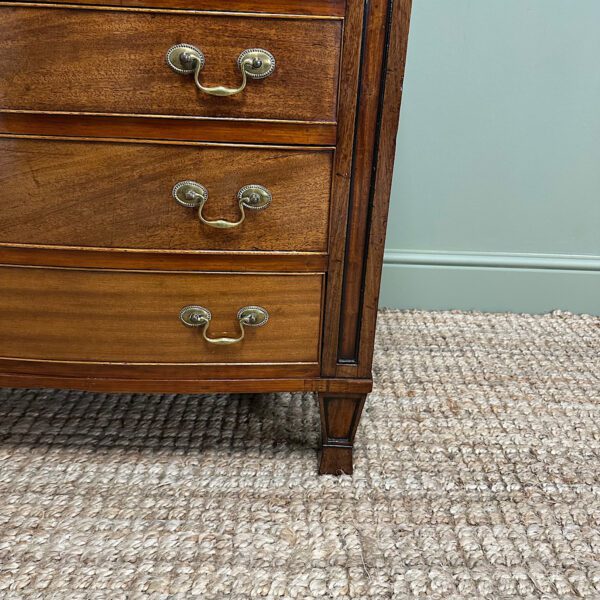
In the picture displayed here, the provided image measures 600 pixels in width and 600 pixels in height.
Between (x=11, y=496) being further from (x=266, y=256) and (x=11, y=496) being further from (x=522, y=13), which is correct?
(x=522, y=13)

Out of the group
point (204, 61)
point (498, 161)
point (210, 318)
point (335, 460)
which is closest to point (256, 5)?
point (204, 61)

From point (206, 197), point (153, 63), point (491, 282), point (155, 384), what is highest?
point (153, 63)

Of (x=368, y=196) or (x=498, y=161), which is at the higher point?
(x=368, y=196)

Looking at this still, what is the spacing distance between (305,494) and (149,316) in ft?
1.00

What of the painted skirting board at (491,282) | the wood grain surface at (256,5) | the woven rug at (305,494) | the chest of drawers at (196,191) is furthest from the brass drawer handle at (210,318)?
the painted skirting board at (491,282)

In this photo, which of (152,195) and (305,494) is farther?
(305,494)

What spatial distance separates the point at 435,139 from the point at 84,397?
0.82 metres

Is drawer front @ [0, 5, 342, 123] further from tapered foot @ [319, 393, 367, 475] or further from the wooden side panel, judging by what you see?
tapered foot @ [319, 393, 367, 475]

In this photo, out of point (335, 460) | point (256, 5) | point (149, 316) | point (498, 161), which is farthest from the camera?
point (498, 161)

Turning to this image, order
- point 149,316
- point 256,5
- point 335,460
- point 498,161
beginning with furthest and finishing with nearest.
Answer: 1. point 498,161
2. point 335,460
3. point 149,316
4. point 256,5

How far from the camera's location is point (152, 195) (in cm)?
71

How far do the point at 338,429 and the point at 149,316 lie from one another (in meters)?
0.29

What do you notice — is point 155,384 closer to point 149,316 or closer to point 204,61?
point 149,316

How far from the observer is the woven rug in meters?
0.70
